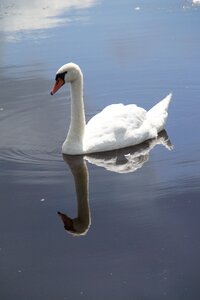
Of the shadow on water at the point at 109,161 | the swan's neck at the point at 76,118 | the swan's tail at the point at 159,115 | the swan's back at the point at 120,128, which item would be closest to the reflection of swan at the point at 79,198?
the shadow on water at the point at 109,161

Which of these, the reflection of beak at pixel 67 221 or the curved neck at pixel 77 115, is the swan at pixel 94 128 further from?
the reflection of beak at pixel 67 221

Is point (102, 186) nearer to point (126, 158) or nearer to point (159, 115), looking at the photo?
point (126, 158)

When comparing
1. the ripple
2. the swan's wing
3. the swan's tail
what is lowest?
the swan's tail

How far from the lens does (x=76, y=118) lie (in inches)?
289

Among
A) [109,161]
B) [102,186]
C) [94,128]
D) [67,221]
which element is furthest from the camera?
[94,128]

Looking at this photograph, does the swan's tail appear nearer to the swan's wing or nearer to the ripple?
the swan's wing

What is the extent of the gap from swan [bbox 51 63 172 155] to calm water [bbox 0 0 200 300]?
5.5 inches

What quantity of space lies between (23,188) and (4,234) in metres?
1.00

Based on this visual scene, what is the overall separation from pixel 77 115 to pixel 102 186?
1.19 metres

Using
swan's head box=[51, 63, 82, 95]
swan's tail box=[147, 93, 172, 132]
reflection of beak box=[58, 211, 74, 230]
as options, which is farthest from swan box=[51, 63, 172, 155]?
reflection of beak box=[58, 211, 74, 230]

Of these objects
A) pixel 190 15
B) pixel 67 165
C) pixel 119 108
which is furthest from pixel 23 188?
pixel 190 15

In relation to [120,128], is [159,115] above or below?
below

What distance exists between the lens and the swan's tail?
791 cm

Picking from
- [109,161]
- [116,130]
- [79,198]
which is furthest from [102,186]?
[116,130]
